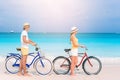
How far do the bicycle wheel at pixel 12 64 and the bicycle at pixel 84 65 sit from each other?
123cm

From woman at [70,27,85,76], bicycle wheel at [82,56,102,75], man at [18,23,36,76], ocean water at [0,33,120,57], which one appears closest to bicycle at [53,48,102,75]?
bicycle wheel at [82,56,102,75]

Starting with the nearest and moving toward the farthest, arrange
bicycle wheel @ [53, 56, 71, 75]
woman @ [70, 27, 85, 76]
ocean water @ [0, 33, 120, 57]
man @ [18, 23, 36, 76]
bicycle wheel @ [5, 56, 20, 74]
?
1. man @ [18, 23, 36, 76]
2. woman @ [70, 27, 85, 76]
3. bicycle wheel @ [53, 56, 71, 75]
4. bicycle wheel @ [5, 56, 20, 74]
5. ocean water @ [0, 33, 120, 57]

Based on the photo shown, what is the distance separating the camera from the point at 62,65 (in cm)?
1273

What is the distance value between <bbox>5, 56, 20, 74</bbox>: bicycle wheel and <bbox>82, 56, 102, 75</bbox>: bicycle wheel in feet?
7.13

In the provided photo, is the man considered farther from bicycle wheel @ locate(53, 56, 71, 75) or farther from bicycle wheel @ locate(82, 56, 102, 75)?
bicycle wheel @ locate(82, 56, 102, 75)

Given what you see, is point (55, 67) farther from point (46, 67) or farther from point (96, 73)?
point (96, 73)

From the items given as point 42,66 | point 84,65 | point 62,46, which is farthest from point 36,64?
point 62,46

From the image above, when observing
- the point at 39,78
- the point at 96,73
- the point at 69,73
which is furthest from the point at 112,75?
the point at 39,78

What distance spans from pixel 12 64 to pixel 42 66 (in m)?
1.01

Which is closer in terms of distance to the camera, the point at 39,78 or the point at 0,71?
the point at 39,78

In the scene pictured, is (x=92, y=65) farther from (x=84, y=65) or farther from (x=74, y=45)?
(x=74, y=45)

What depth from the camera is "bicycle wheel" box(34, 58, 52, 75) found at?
12.7 meters

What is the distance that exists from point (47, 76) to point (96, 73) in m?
1.67

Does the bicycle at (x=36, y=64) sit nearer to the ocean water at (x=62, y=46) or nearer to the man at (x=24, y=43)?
the man at (x=24, y=43)
